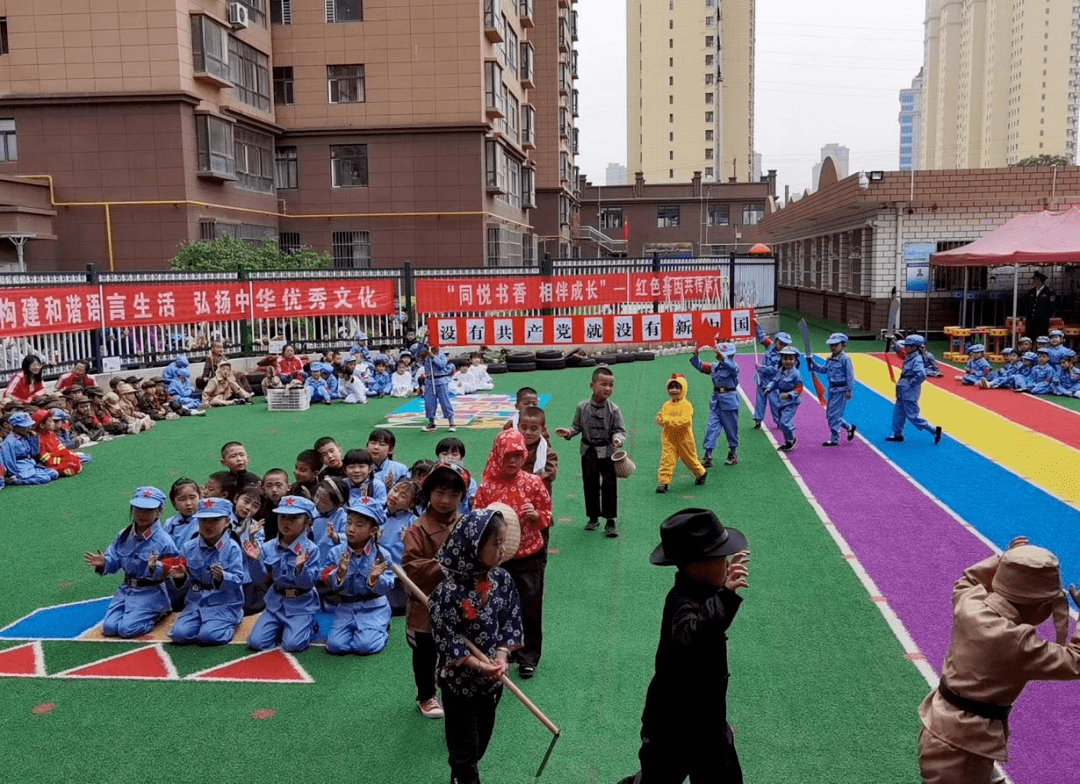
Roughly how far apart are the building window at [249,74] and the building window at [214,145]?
80.6 inches

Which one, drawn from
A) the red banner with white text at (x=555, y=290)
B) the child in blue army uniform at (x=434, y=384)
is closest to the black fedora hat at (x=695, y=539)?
the child in blue army uniform at (x=434, y=384)

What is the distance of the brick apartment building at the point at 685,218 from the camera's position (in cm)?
7144

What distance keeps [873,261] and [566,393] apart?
1340cm

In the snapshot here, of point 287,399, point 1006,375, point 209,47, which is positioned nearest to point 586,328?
point 287,399

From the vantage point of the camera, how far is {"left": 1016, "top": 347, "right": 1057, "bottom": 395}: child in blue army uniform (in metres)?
18.6

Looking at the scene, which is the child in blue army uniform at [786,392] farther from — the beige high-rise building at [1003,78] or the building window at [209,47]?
the beige high-rise building at [1003,78]

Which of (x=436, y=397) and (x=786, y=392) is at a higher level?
(x=786, y=392)

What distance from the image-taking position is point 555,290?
996 inches

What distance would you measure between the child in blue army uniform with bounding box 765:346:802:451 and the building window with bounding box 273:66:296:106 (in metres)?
26.9

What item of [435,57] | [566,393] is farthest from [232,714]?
[435,57]

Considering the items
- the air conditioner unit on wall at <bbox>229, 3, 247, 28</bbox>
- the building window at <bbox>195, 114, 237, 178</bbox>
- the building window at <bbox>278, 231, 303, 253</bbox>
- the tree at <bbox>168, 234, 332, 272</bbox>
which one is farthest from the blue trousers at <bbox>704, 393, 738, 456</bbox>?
the building window at <bbox>278, 231, 303, 253</bbox>

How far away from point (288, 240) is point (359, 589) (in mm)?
30389

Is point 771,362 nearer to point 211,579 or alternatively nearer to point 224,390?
point 211,579

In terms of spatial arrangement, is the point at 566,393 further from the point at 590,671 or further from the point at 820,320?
the point at 820,320
